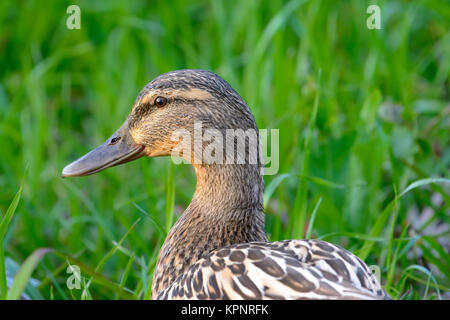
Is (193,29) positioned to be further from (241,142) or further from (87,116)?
(241,142)

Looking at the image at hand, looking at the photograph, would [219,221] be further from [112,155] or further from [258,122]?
[258,122]

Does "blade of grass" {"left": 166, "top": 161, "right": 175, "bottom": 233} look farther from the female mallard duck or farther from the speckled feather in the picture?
the speckled feather

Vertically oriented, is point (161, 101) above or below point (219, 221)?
above

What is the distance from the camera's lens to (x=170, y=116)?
2.82 meters

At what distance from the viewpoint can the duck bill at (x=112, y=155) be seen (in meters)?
2.91

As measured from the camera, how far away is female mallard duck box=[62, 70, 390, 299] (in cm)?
233

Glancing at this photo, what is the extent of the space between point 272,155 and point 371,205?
564 millimetres

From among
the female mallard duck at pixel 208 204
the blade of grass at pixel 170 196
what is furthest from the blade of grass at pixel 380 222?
the blade of grass at pixel 170 196

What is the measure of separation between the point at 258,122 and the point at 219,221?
1426 mm

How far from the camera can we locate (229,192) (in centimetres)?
273

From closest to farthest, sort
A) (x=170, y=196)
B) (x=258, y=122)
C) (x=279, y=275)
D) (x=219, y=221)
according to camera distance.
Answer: (x=279, y=275) → (x=219, y=221) → (x=170, y=196) → (x=258, y=122)

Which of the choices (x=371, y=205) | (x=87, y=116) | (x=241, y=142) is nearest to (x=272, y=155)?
(x=371, y=205)

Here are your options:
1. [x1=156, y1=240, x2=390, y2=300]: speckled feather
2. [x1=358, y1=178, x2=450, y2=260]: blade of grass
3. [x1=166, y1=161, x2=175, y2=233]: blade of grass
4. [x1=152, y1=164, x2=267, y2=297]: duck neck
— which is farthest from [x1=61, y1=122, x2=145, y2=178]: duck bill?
[x1=358, y1=178, x2=450, y2=260]: blade of grass

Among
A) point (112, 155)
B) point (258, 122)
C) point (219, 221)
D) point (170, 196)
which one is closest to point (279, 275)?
point (219, 221)
